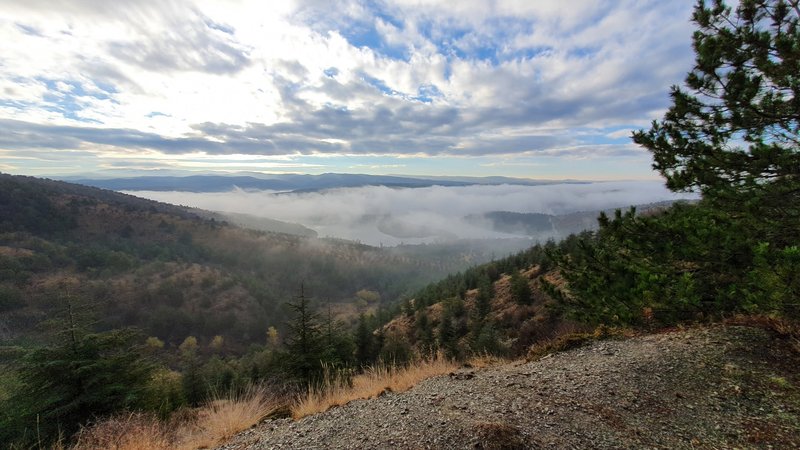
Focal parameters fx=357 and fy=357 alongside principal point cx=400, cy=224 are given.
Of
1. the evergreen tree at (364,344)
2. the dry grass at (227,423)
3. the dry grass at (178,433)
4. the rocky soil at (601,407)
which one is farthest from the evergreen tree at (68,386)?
the evergreen tree at (364,344)

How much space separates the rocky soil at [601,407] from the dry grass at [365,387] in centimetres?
38

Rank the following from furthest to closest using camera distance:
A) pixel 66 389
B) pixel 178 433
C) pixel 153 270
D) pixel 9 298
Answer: pixel 153 270
pixel 9 298
pixel 66 389
pixel 178 433

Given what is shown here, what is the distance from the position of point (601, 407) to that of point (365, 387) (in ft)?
13.5

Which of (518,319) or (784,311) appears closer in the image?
(784,311)

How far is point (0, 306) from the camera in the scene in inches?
3516

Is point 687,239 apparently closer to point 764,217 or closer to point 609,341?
point 764,217

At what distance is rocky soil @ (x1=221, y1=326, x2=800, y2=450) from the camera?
13.5 ft

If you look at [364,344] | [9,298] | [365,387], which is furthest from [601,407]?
[9,298]

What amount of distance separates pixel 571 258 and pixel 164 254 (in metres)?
172

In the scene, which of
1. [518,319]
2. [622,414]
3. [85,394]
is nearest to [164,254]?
[518,319]

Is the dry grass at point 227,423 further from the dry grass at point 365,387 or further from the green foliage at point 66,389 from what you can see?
the green foliage at point 66,389

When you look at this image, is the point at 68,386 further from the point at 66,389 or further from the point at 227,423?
the point at 227,423

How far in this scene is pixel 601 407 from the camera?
4.74 m

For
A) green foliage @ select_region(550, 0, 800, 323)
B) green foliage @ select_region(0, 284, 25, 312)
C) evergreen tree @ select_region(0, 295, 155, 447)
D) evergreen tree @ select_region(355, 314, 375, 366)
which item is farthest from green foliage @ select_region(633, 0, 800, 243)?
green foliage @ select_region(0, 284, 25, 312)
